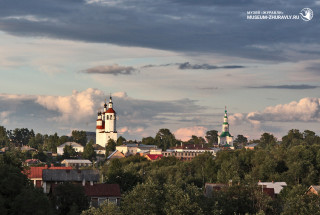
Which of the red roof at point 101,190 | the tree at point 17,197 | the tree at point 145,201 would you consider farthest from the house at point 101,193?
the tree at point 17,197

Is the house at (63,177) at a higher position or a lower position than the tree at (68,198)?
higher

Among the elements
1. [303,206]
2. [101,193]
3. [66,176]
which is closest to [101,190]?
[101,193]

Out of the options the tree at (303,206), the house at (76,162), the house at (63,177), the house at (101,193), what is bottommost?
the tree at (303,206)

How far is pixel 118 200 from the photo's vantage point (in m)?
75.2

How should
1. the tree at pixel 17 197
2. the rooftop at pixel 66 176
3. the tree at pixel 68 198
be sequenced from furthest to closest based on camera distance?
the rooftop at pixel 66 176, the tree at pixel 68 198, the tree at pixel 17 197

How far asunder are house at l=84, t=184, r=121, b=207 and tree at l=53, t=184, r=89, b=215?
515cm

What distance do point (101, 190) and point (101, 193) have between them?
2.22ft

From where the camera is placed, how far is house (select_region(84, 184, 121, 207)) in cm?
7387

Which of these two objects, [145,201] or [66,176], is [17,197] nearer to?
[145,201]

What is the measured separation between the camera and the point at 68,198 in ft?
219

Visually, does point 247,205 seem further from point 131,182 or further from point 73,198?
point 131,182

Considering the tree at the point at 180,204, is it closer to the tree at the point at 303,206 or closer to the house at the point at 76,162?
the tree at the point at 303,206

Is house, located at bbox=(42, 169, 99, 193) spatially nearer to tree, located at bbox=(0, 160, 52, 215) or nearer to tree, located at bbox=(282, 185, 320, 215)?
tree, located at bbox=(0, 160, 52, 215)

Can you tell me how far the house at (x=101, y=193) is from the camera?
7387 centimetres
